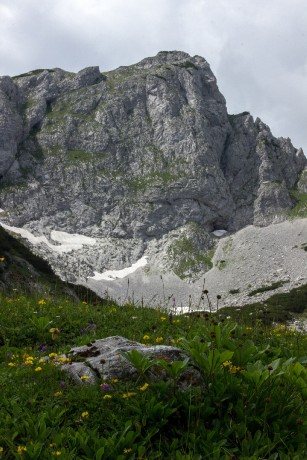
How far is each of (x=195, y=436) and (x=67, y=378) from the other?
192 cm

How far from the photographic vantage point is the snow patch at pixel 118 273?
506 ft

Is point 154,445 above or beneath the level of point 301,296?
beneath

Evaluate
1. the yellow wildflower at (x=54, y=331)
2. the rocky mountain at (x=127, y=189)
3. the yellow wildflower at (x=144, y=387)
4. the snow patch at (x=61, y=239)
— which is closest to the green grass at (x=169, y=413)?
the yellow wildflower at (x=144, y=387)

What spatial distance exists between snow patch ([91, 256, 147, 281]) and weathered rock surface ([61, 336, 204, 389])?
147750 millimetres

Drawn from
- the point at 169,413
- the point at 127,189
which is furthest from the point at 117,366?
the point at 127,189

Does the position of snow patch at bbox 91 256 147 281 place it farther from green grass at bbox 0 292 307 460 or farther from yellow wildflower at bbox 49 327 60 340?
green grass at bbox 0 292 307 460

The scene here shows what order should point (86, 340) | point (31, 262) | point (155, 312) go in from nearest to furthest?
point (86, 340)
point (155, 312)
point (31, 262)

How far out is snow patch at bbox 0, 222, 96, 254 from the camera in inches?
6223

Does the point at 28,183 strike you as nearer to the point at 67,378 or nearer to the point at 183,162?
the point at 183,162

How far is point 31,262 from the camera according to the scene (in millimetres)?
38094

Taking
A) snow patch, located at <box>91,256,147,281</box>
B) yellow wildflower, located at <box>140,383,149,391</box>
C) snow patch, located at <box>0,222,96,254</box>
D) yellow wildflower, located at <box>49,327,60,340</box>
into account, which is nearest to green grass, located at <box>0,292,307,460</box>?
yellow wildflower, located at <box>140,383,149,391</box>

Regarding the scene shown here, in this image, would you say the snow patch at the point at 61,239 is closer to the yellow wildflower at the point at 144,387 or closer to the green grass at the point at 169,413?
the green grass at the point at 169,413

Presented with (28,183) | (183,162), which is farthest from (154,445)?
(183,162)

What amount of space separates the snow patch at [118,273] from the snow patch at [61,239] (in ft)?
49.8
